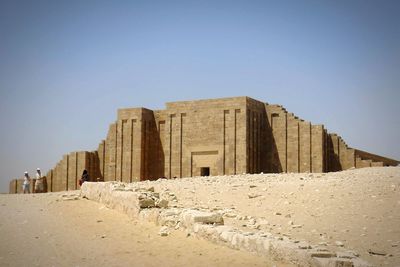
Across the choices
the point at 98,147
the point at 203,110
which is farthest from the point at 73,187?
the point at 203,110

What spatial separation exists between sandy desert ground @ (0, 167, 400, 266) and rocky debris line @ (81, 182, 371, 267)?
191mm

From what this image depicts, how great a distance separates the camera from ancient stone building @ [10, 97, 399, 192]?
87.4 ft

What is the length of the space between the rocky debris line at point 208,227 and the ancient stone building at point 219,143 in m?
12.2

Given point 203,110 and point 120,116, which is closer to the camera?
point 203,110

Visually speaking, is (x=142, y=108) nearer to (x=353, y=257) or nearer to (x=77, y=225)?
(x=77, y=225)

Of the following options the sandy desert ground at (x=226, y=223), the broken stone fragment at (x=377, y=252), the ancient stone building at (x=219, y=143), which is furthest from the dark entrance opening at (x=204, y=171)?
the broken stone fragment at (x=377, y=252)

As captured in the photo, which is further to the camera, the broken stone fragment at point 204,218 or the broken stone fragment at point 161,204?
the broken stone fragment at point 161,204

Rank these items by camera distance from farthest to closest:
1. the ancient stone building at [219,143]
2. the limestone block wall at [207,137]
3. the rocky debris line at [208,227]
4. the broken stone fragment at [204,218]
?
the limestone block wall at [207,137], the ancient stone building at [219,143], the broken stone fragment at [204,218], the rocky debris line at [208,227]

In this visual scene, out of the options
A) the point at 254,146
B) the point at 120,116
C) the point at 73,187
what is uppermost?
the point at 120,116

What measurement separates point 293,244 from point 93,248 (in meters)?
3.91

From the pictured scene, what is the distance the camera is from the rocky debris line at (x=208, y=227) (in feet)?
23.8

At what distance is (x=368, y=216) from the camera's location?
1117cm

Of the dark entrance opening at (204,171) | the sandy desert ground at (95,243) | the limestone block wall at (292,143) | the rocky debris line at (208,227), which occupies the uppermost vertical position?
the limestone block wall at (292,143)

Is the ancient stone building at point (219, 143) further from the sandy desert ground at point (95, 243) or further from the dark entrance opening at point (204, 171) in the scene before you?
the sandy desert ground at point (95, 243)
